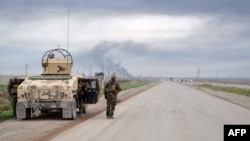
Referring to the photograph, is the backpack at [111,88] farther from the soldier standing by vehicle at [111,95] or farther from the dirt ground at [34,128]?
the dirt ground at [34,128]

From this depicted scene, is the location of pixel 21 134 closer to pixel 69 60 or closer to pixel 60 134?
pixel 60 134

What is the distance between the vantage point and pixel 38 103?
21719 mm

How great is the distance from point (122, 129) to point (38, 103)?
17.5 ft

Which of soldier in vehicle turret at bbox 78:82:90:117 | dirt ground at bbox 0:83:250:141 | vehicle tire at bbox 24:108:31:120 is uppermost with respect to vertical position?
soldier in vehicle turret at bbox 78:82:90:117

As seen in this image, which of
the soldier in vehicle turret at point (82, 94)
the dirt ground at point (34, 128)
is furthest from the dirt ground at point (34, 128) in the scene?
the soldier in vehicle turret at point (82, 94)

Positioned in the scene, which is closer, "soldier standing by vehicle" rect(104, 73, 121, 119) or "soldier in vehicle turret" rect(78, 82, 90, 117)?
"soldier standing by vehicle" rect(104, 73, 121, 119)

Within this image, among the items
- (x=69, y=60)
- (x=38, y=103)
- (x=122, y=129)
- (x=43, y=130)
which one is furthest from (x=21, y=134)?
(x=69, y=60)

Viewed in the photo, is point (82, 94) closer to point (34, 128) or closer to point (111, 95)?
point (111, 95)

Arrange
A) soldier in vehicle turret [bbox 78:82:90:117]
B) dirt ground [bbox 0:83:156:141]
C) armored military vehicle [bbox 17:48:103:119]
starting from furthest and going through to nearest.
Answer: soldier in vehicle turret [bbox 78:82:90:117] → armored military vehicle [bbox 17:48:103:119] → dirt ground [bbox 0:83:156:141]

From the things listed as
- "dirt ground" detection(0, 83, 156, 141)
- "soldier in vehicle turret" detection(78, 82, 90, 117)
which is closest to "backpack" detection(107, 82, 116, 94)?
"dirt ground" detection(0, 83, 156, 141)

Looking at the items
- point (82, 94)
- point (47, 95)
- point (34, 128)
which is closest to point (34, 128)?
point (34, 128)

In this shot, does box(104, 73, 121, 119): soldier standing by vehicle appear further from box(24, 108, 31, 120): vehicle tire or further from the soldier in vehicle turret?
box(24, 108, 31, 120): vehicle tire

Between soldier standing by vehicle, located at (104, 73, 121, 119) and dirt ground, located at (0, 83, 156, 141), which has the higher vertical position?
soldier standing by vehicle, located at (104, 73, 121, 119)

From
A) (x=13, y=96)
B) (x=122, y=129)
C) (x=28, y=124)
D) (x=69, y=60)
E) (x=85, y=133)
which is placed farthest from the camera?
(x=69, y=60)
